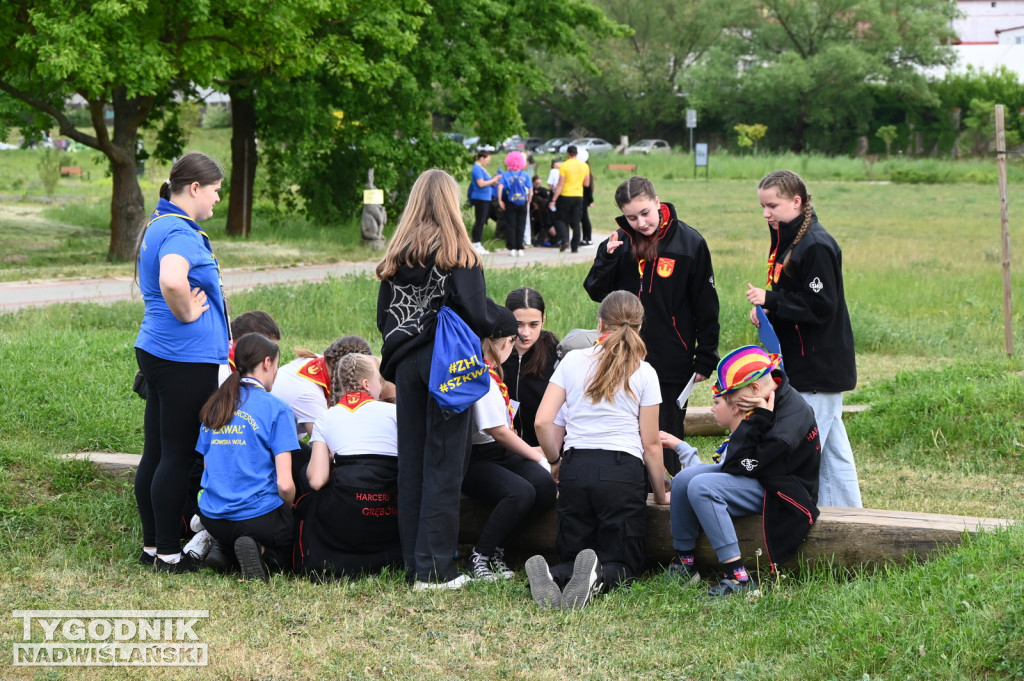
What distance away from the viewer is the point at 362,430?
16.8ft

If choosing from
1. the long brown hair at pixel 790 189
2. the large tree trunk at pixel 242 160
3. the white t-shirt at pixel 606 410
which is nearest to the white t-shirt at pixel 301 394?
the white t-shirt at pixel 606 410

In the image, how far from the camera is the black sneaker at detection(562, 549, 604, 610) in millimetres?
4523

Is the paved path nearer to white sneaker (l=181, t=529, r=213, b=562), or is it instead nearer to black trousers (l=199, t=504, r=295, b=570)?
white sneaker (l=181, t=529, r=213, b=562)

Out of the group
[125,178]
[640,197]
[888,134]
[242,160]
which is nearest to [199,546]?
[640,197]

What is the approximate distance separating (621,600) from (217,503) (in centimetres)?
188

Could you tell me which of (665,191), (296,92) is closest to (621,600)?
(296,92)

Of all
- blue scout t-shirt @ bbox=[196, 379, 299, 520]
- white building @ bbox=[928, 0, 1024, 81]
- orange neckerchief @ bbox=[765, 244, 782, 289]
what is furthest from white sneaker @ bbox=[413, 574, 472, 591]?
white building @ bbox=[928, 0, 1024, 81]

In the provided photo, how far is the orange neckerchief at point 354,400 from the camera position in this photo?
5.16m

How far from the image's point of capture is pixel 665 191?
37875 millimetres

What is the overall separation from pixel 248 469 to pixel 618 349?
1.77 m

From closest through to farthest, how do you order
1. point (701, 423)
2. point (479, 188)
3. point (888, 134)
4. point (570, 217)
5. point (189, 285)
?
point (189, 285)
point (701, 423)
point (479, 188)
point (570, 217)
point (888, 134)

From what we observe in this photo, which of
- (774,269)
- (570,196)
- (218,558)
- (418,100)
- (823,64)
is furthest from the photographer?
(823,64)

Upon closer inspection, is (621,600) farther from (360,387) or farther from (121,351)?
(121,351)

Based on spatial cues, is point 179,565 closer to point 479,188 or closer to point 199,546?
point 199,546
